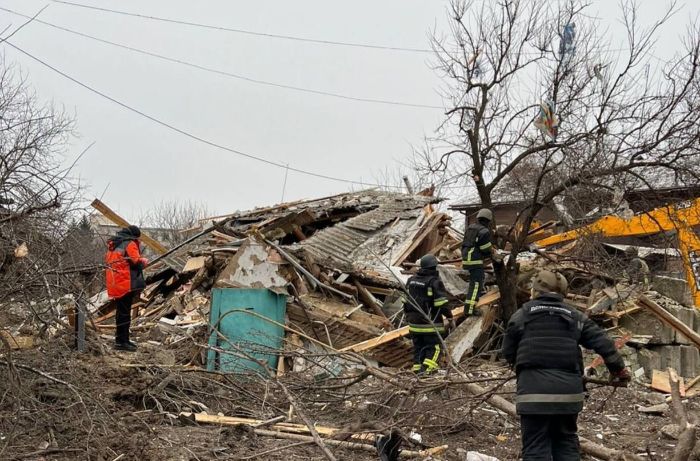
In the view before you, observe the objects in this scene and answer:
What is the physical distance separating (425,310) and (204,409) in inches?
111

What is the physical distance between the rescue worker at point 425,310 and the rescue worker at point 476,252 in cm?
120

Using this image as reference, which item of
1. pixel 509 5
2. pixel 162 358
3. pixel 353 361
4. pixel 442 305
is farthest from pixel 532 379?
pixel 509 5

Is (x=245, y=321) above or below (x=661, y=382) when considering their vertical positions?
above

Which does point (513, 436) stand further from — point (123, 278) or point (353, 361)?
point (123, 278)

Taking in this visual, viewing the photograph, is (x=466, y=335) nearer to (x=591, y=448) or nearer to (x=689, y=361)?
(x=689, y=361)

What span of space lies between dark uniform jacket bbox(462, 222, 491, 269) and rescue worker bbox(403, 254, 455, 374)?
4.23 ft

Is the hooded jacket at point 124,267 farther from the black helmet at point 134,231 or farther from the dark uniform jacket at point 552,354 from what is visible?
the dark uniform jacket at point 552,354

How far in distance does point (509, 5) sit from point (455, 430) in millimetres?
6921

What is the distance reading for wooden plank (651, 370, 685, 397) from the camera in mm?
7191

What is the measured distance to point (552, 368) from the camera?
4.01 meters

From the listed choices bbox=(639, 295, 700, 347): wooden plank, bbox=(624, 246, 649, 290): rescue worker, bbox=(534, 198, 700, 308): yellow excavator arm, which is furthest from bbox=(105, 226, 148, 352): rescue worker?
bbox=(624, 246, 649, 290): rescue worker

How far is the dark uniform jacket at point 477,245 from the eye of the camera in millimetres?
8578

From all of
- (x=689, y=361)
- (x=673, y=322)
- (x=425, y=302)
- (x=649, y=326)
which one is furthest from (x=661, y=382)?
(x=425, y=302)

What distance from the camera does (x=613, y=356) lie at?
13.3ft
